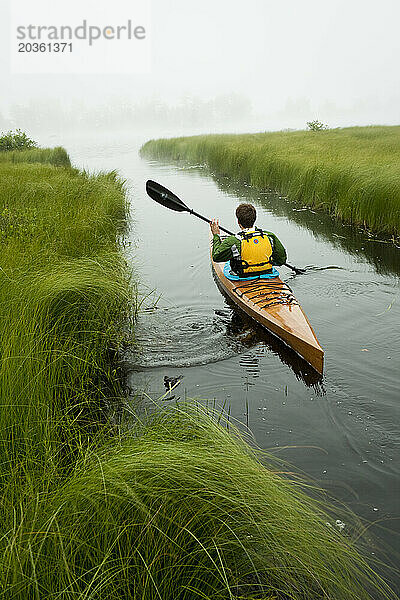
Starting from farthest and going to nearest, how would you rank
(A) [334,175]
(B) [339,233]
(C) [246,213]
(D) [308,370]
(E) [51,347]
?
(A) [334,175] < (B) [339,233] < (C) [246,213] < (D) [308,370] < (E) [51,347]

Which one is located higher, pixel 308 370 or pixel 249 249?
pixel 249 249

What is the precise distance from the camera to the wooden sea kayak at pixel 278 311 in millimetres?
4805

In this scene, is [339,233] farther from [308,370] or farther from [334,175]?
[308,370]

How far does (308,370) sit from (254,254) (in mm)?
1750

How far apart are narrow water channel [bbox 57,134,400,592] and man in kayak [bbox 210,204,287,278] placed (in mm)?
539

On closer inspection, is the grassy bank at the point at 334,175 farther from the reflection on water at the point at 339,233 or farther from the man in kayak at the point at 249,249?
the man in kayak at the point at 249,249

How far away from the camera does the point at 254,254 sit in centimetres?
619

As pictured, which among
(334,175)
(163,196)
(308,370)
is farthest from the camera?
(334,175)

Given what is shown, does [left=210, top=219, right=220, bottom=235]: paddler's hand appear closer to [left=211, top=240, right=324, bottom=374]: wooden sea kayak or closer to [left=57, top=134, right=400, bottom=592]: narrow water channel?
[left=211, top=240, right=324, bottom=374]: wooden sea kayak

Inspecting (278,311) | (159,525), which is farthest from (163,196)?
(159,525)

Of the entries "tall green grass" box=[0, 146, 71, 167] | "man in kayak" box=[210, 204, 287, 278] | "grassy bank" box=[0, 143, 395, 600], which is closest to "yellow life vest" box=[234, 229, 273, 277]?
"man in kayak" box=[210, 204, 287, 278]

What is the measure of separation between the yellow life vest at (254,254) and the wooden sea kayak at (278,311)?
123 mm

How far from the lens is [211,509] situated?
2.13 metres

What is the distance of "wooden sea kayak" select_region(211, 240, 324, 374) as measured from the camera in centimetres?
481
